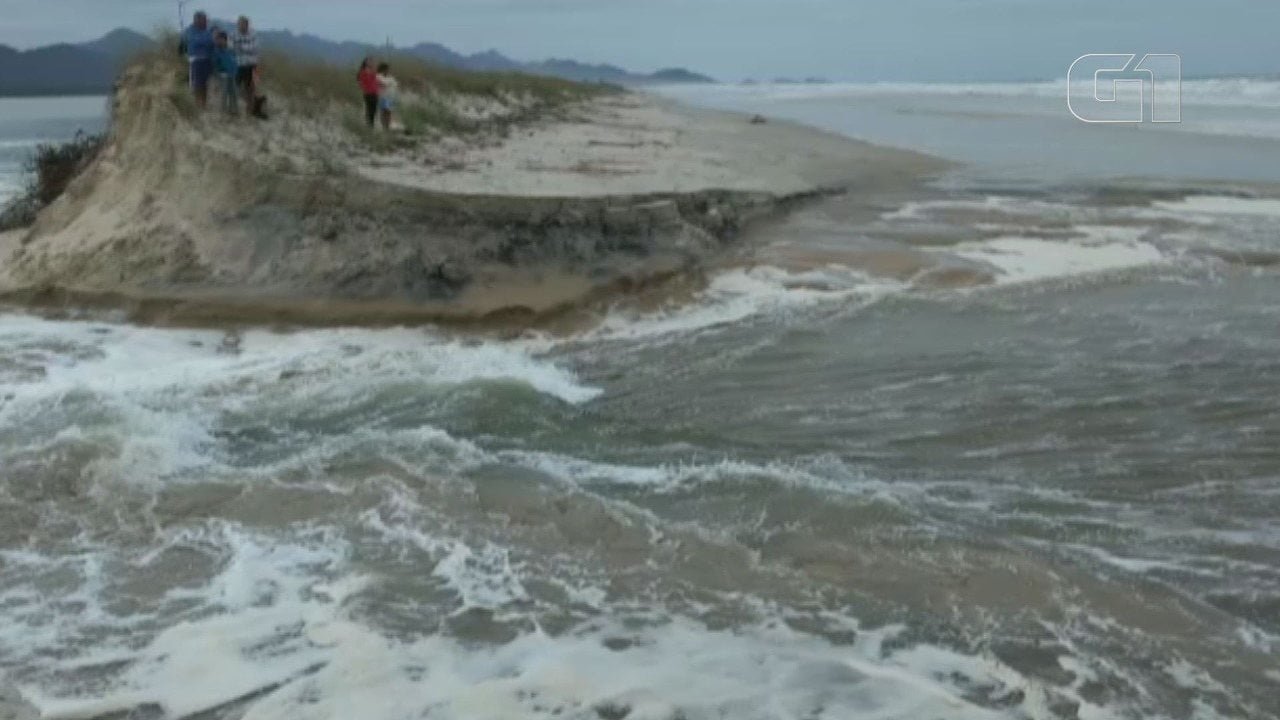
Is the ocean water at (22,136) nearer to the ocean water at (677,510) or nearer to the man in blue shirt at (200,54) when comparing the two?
the man in blue shirt at (200,54)

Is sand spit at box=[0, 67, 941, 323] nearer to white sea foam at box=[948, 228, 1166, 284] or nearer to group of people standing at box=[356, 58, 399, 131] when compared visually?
group of people standing at box=[356, 58, 399, 131]

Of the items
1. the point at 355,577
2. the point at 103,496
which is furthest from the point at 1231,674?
the point at 103,496

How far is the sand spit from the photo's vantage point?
11.6m

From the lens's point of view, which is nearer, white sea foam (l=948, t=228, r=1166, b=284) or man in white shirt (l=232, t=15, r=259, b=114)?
white sea foam (l=948, t=228, r=1166, b=284)

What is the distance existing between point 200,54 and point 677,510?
9.81 m

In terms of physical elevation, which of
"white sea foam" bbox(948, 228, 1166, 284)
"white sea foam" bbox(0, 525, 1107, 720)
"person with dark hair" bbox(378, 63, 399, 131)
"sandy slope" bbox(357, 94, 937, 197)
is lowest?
"white sea foam" bbox(0, 525, 1107, 720)

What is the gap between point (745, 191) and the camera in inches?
637

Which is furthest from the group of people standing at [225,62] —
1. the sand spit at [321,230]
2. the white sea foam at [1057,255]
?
the white sea foam at [1057,255]

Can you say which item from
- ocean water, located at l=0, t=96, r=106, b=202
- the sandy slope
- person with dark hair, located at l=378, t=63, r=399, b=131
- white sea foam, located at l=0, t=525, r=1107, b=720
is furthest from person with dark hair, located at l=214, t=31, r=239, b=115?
white sea foam, located at l=0, t=525, r=1107, b=720

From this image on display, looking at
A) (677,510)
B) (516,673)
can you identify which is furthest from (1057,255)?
(516,673)

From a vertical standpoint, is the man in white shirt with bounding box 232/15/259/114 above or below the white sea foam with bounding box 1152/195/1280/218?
above

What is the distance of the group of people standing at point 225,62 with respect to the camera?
1386 cm

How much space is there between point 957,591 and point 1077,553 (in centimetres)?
72

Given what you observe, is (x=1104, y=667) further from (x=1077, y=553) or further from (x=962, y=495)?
(x=962, y=495)
